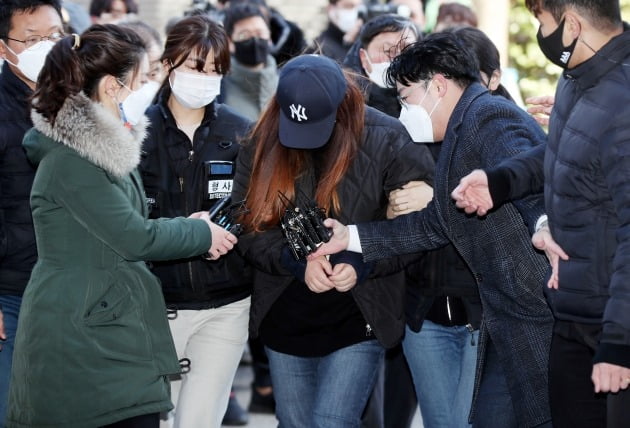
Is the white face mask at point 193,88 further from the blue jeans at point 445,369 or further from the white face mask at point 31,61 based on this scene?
the blue jeans at point 445,369

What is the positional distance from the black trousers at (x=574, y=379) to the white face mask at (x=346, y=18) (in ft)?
16.2

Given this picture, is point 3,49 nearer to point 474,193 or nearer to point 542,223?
point 474,193

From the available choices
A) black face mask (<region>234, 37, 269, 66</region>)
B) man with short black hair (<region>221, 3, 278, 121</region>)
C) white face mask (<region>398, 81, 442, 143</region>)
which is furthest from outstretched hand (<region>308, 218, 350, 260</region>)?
black face mask (<region>234, 37, 269, 66</region>)

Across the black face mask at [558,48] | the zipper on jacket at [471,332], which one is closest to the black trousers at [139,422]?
the zipper on jacket at [471,332]

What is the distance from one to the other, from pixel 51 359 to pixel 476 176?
167cm

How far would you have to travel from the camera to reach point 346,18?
8453 mm

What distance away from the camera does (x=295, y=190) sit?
452 cm

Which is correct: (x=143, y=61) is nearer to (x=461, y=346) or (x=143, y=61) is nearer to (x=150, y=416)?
(x=150, y=416)

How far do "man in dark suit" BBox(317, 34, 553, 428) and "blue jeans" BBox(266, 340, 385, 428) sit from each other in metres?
0.44

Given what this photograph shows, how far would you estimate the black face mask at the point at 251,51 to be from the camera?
765 cm

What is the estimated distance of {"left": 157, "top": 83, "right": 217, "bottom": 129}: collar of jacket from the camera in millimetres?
5016

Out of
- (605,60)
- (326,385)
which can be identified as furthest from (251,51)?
(605,60)

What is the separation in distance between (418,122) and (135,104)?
3.82ft

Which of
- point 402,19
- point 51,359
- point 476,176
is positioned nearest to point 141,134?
point 51,359
